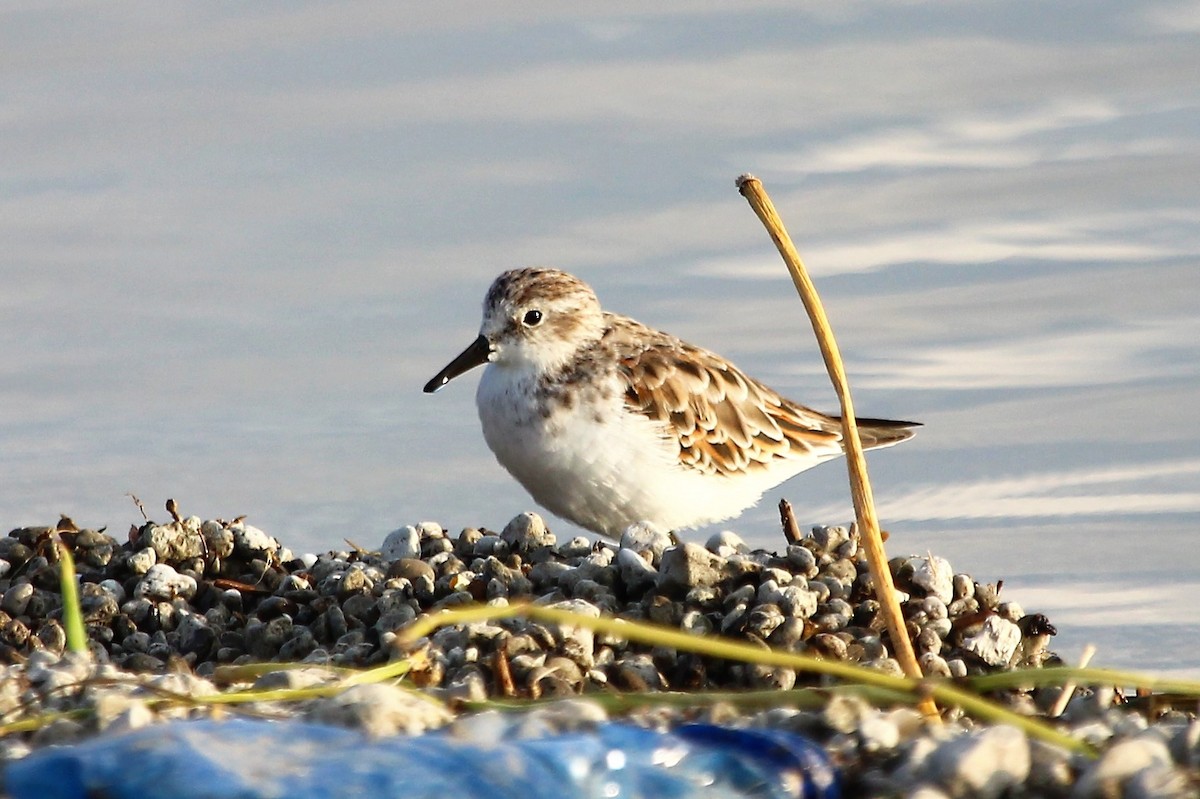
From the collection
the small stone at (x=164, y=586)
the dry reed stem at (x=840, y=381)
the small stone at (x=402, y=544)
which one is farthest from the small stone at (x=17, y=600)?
the dry reed stem at (x=840, y=381)

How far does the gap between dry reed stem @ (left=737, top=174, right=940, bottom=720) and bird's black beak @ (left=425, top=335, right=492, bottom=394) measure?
466cm

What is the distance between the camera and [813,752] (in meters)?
3.12

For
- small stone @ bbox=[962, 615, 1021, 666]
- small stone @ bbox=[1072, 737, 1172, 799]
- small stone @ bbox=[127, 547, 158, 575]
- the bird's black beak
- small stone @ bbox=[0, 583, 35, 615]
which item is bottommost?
small stone @ bbox=[962, 615, 1021, 666]

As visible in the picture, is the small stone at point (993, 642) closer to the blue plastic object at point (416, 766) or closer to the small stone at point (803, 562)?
the small stone at point (803, 562)

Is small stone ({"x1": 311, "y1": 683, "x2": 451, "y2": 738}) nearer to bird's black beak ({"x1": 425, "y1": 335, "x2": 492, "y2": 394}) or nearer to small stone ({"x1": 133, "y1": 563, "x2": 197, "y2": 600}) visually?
small stone ({"x1": 133, "y1": 563, "x2": 197, "y2": 600})

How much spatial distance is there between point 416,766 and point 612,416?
525cm

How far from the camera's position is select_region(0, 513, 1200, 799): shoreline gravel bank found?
3.22 metres

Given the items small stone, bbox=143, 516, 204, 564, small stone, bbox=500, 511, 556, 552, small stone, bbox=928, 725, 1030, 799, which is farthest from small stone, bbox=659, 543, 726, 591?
small stone, bbox=928, 725, 1030, 799

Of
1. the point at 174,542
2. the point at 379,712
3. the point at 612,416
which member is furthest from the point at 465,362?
the point at 379,712

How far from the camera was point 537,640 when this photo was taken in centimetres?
511

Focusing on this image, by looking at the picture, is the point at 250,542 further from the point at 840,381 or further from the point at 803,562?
the point at 840,381

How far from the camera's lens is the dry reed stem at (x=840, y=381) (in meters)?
4.10

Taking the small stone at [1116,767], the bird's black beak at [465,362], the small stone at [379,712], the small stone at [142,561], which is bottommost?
the small stone at [1116,767]

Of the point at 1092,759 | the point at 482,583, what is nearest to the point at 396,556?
the point at 482,583
